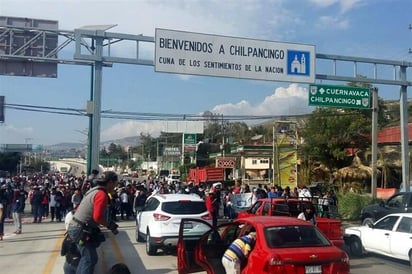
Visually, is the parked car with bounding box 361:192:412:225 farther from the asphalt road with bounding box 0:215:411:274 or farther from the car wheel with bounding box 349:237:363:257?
the asphalt road with bounding box 0:215:411:274

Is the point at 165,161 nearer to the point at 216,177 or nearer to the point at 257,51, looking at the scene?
the point at 216,177

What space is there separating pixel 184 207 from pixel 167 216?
0.59m

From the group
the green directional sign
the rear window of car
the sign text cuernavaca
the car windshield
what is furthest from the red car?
the green directional sign

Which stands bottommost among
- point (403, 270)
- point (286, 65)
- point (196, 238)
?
point (403, 270)

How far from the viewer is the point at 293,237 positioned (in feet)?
25.3

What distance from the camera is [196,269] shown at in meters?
8.61

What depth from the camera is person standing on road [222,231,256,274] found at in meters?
7.29

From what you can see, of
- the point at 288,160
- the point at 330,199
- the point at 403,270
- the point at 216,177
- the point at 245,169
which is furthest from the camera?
the point at 245,169

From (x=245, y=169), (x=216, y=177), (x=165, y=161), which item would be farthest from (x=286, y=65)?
(x=165, y=161)

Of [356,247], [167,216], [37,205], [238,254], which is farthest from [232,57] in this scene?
[238,254]

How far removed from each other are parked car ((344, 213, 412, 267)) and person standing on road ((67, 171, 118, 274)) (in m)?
7.79

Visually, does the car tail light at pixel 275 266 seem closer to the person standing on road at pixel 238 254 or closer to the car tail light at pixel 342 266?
the person standing on road at pixel 238 254

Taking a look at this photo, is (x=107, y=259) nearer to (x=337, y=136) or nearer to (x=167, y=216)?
(x=167, y=216)

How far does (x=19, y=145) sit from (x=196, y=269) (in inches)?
4827
